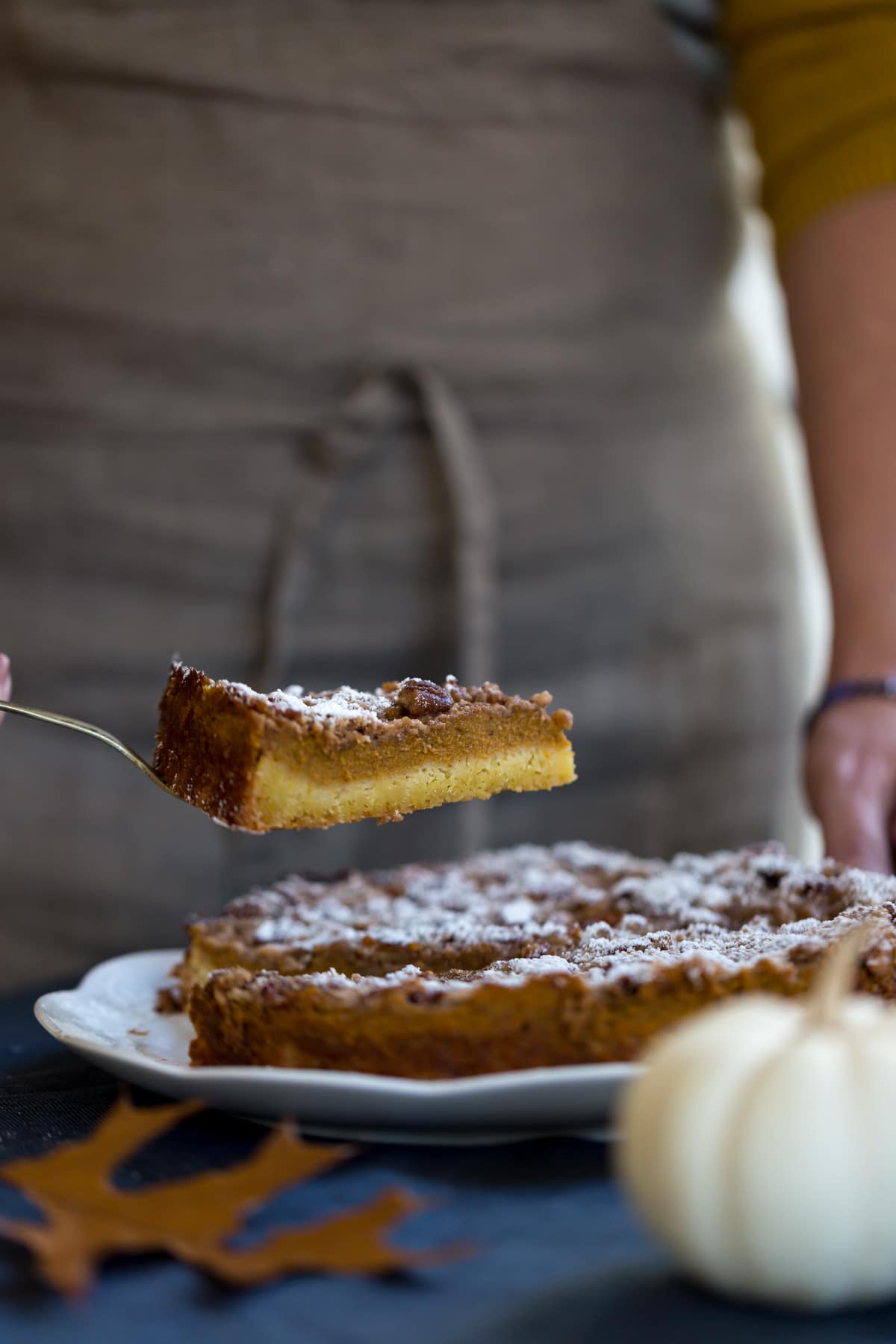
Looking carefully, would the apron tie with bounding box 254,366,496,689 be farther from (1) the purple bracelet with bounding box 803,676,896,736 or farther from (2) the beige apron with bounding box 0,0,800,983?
(1) the purple bracelet with bounding box 803,676,896,736

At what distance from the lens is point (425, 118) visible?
203 centimetres

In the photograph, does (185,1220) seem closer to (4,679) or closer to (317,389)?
(4,679)

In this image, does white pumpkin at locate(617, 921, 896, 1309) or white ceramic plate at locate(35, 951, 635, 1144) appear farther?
white ceramic plate at locate(35, 951, 635, 1144)

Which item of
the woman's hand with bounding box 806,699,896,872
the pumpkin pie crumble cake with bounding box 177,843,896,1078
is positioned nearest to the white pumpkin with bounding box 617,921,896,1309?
the pumpkin pie crumble cake with bounding box 177,843,896,1078

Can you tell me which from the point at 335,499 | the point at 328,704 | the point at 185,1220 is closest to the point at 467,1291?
the point at 185,1220

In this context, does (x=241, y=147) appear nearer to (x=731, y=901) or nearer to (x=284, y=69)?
(x=284, y=69)

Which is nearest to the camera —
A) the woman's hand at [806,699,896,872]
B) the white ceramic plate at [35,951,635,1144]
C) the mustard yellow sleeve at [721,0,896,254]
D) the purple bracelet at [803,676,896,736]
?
the white ceramic plate at [35,951,635,1144]

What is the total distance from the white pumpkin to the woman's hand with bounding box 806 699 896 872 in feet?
3.13

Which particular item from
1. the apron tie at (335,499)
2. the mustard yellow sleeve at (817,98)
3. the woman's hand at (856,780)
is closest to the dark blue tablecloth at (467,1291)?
the woman's hand at (856,780)

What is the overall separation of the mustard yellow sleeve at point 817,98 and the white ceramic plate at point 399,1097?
1.54 m

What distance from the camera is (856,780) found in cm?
168

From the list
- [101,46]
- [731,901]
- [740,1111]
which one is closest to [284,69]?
[101,46]

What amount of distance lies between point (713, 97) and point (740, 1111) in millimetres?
2010

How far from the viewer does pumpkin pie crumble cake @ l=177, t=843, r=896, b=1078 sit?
94cm
